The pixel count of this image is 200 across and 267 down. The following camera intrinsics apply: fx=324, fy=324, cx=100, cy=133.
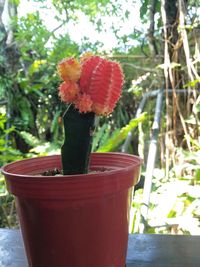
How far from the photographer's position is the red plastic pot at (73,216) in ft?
1.05

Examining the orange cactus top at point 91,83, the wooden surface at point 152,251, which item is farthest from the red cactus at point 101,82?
the wooden surface at point 152,251

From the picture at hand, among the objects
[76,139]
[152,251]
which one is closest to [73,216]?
[76,139]

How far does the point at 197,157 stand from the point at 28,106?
1461 mm

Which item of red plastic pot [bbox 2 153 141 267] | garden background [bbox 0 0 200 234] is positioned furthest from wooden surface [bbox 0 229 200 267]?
garden background [bbox 0 0 200 234]

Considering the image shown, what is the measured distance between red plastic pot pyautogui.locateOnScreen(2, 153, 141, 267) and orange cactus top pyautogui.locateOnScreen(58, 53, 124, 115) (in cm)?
7

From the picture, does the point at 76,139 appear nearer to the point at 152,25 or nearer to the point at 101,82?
the point at 101,82

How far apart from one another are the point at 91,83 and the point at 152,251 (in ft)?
0.87

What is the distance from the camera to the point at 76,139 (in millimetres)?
341

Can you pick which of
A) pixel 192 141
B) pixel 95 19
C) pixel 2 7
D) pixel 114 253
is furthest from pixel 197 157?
pixel 2 7

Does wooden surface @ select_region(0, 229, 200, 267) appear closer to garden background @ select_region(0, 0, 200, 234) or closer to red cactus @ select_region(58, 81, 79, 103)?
red cactus @ select_region(58, 81, 79, 103)

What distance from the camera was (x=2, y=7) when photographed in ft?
8.35

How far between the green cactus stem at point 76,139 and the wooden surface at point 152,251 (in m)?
0.17

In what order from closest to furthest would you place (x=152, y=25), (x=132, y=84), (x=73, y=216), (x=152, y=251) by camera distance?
(x=73, y=216) → (x=152, y=251) → (x=152, y=25) → (x=132, y=84)

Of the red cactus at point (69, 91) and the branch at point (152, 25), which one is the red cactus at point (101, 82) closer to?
the red cactus at point (69, 91)
